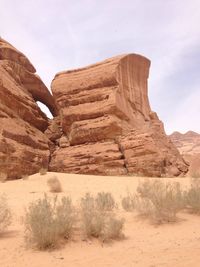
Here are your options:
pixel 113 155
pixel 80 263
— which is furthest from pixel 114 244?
pixel 113 155

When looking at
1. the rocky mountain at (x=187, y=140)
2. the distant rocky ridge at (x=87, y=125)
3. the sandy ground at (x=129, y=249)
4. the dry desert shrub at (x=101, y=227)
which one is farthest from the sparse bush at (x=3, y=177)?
the rocky mountain at (x=187, y=140)

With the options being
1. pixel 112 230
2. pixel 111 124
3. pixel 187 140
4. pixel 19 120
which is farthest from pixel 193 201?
pixel 187 140

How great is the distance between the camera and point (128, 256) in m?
4.75

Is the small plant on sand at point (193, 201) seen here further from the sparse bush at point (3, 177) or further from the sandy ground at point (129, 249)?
the sparse bush at point (3, 177)

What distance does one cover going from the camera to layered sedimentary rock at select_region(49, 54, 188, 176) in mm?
17656

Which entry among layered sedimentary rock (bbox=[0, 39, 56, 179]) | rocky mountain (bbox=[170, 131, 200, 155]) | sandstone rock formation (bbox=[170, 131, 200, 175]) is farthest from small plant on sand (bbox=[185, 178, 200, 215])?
rocky mountain (bbox=[170, 131, 200, 155])

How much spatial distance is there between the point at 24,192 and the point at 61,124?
11349mm

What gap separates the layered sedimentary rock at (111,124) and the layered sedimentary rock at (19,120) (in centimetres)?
147

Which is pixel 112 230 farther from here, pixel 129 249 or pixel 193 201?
pixel 193 201

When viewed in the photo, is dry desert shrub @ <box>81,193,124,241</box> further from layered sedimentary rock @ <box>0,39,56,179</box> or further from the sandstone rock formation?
the sandstone rock formation

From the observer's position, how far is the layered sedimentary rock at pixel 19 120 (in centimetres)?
1579

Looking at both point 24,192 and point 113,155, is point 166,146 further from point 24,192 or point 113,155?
point 24,192

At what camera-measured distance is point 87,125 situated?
19984 mm

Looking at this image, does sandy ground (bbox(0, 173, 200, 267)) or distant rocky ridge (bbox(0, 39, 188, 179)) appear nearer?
sandy ground (bbox(0, 173, 200, 267))
